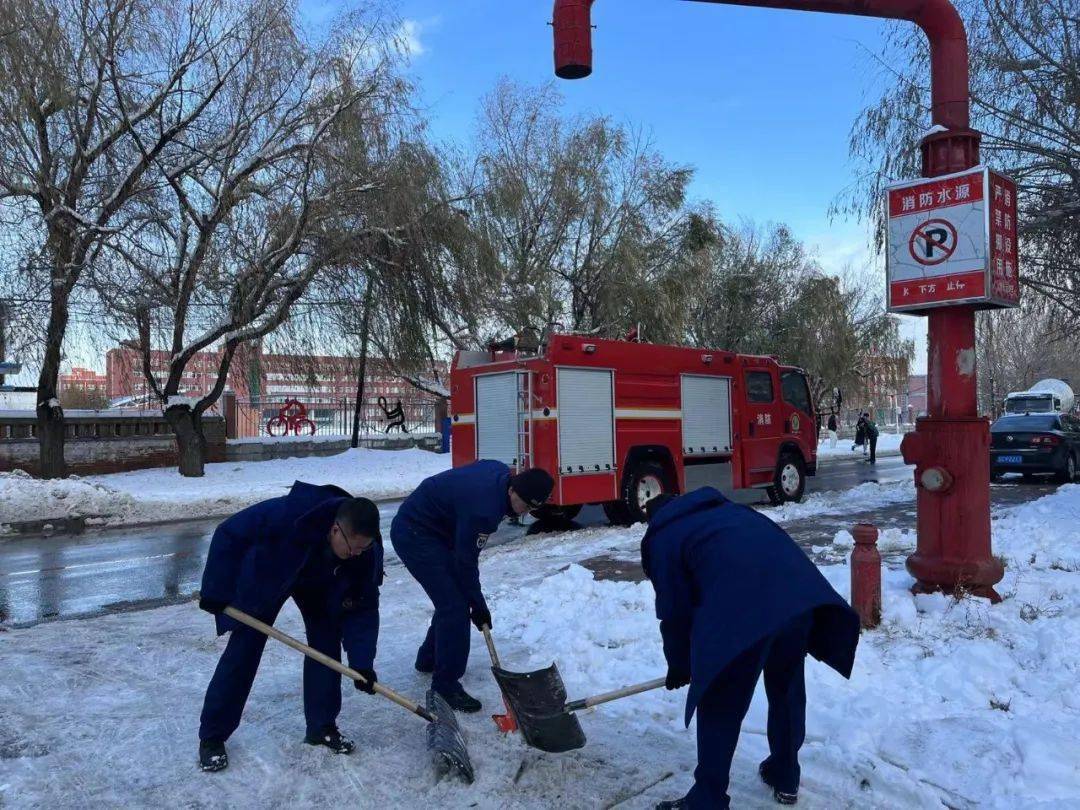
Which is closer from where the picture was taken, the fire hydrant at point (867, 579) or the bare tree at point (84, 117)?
the fire hydrant at point (867, 579)

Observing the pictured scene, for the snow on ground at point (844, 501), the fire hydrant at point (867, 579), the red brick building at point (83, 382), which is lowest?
the snow on ground at point (844, 501)

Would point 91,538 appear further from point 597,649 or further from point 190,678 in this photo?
point 597,649

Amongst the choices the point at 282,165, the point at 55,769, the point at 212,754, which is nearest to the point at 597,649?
the point at 212,754

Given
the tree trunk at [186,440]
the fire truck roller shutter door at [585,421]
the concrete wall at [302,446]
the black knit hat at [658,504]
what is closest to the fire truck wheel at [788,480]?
the fire truck roller shutter door at [585,421]

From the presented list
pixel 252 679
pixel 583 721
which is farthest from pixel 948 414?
pixel 252 679

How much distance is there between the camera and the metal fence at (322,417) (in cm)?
2261

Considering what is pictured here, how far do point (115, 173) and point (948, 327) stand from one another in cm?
1525

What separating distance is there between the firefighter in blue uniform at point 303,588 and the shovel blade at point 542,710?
77 centimetres

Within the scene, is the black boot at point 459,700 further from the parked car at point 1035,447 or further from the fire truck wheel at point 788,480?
the parked car at point 1035,447

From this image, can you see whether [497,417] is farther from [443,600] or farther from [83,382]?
[83,382]

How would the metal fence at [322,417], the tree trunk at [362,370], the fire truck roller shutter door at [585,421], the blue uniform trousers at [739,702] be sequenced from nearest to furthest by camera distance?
the blue uniform trousers at [739,702], the fire truck roller shutter door at [585,421], the tree trunk at [362,370], the metal fence at [322,417]

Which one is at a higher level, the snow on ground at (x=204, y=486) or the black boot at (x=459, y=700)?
the snow on ground at (x=204, y=486)

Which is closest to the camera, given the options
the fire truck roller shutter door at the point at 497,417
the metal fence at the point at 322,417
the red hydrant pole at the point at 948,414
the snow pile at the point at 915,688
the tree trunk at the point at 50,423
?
the snow pile at the point at 915,688

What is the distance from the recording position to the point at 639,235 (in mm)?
25297
